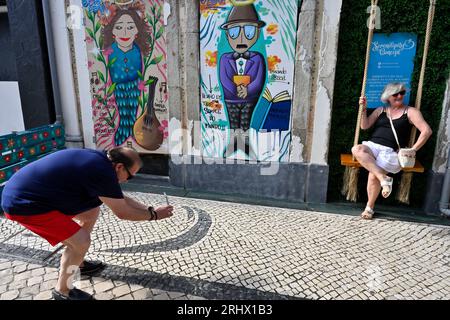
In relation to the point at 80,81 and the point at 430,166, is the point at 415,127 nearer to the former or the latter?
the point at 430,166

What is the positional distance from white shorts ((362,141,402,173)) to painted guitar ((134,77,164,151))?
3254 millimetres

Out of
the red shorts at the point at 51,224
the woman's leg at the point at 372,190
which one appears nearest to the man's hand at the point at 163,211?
the red shorts at the point at 51,224

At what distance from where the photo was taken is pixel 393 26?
13.8 ft

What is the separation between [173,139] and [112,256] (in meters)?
2.37

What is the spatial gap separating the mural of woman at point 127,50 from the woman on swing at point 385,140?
11.3 feet

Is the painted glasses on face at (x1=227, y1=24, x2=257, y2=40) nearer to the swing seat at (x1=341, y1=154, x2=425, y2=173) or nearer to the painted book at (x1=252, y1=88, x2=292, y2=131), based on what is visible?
the painted book at (x1=252, y1=88, x2=292, y2=131)

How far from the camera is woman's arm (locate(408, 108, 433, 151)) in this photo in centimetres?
387

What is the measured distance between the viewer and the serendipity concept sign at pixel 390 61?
4.22 m

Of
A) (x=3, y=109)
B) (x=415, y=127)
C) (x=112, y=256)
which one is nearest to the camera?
(x=112, y=256)

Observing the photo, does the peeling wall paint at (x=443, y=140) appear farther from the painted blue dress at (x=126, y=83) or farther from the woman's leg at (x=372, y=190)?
the painted blue dress at (x=126, y=83)

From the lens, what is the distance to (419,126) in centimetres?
393

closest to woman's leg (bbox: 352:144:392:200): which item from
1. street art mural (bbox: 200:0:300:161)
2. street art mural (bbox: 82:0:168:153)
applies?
street art mural (bbox: 200:0:300:161)

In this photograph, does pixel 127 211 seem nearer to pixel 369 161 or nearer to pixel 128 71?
pixel 369 161
